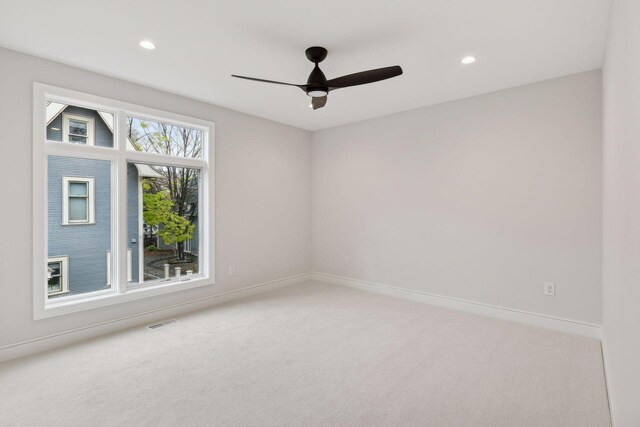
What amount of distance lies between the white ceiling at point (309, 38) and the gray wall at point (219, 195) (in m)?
0.21

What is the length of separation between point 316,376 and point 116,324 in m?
2.25

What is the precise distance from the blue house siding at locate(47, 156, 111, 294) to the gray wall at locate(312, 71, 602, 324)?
3.13m

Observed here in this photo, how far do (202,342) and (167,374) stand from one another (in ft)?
1.86

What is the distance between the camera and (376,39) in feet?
8.37

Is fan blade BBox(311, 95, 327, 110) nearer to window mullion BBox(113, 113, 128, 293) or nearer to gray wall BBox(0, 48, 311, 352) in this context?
gray wall BBox(0, 48, 311, 352)

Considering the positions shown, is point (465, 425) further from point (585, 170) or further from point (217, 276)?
point (217, 276)

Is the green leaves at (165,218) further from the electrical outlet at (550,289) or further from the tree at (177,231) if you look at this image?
the electrical outlet at (550,289)

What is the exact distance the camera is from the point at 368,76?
8.12ft

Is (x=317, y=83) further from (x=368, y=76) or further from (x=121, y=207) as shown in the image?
(x=121, y=207)

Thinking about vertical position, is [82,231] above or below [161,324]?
above

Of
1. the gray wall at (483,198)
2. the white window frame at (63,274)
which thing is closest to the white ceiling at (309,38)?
the gray wall at (483,198)

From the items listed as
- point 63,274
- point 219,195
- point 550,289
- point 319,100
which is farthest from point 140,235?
point 550,289

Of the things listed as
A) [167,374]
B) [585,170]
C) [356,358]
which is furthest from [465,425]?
[585,170]

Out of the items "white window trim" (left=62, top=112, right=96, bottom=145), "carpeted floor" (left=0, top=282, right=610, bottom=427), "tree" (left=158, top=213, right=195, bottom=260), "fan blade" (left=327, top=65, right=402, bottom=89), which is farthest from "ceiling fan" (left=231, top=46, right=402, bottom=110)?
"carpeted floor" (left=0, top=282, right=610, bottom=427)
